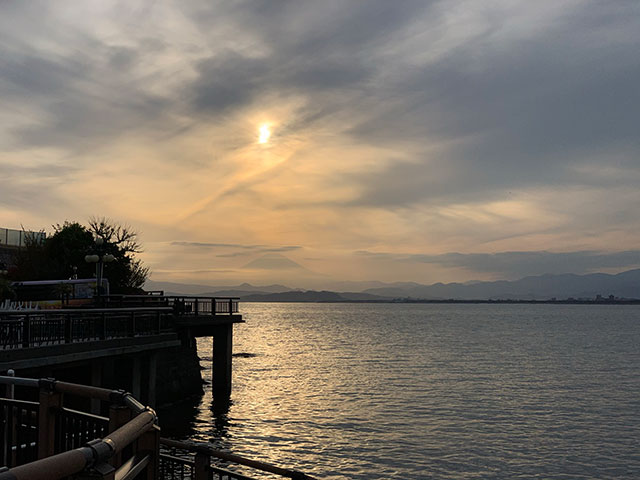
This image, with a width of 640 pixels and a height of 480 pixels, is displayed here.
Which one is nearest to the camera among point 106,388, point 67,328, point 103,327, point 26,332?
point 26,332

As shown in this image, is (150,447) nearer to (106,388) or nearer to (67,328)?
(67,328)

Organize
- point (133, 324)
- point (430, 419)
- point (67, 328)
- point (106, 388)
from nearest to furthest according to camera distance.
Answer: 1. point (67, 328)
2. point (106, 388)
3. point (133, 324)
4. point (430, 419)

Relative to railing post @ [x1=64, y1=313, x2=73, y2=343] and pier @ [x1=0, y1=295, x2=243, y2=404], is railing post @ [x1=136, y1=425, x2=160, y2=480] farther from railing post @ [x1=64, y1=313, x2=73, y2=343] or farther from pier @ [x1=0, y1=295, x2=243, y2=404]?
railing post @ [x1=64, y1=313, x2=73, y2=343]

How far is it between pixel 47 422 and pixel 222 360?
114 ft

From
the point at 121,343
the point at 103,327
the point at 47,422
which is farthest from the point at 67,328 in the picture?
the point at 47,422

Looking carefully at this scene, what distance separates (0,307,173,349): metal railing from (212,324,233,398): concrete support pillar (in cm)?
826

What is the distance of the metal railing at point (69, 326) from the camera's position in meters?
17.9

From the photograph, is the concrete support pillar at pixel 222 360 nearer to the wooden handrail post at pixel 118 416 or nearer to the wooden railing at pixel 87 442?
the wooden railing at pixel 87 442

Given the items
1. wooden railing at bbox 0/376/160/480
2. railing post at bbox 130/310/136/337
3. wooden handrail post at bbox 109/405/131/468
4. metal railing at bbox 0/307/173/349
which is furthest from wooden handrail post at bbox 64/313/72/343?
wooden handrail post at bbox 109/405/131/468

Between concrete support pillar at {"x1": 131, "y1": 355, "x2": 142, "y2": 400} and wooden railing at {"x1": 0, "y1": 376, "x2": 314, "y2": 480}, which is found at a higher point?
wooden railing at {"x1": 0, "y1": 376, "x2": 314, "y2": 480}

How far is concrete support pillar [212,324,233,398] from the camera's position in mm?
38406

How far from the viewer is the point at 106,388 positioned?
2145cm

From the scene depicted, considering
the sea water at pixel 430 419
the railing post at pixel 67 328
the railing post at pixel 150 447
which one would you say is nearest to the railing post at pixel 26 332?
the railing post at pixel 67 328

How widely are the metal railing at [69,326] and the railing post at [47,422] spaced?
13773mm
